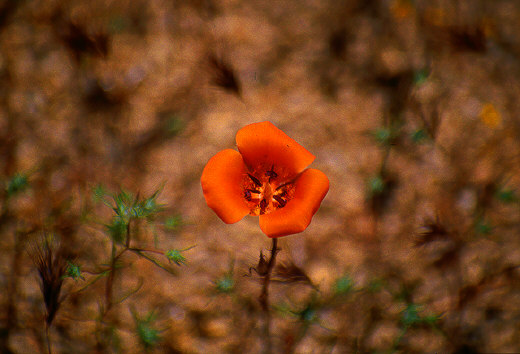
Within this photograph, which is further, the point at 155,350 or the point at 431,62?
the point at 431,62

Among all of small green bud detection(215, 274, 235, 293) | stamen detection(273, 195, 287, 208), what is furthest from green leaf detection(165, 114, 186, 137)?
small green bud detection(215, 274, 235, 293)

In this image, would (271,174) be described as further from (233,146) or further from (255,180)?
(233,146)

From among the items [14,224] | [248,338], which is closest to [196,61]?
[14,224]

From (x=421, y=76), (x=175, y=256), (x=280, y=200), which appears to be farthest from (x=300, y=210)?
(x=421, y=76)

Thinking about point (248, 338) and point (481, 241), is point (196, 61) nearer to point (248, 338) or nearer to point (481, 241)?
point (248, 338)


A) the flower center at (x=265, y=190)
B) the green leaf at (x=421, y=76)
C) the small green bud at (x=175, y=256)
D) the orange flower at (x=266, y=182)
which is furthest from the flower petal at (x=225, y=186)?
the green leaf at (x=421, y=76)
